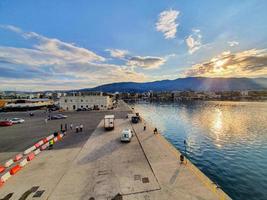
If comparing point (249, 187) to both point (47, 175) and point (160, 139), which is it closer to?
point (160, 139)

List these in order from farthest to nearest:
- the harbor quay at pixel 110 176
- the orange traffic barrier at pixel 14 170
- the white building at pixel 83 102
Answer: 1. the white building at pixel 83 102
2. the orange traffic barrier at pixel 14 170
3. the harbor quay at pixel 110 176

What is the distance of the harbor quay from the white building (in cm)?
5653

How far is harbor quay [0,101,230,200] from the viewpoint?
10.9 meters

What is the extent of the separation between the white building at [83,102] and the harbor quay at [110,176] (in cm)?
5653

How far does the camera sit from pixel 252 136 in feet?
108

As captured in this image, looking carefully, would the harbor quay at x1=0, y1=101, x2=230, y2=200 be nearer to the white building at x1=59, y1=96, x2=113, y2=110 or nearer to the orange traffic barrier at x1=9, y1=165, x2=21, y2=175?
the orange traffic barrier at x1=9, y1=165, x2=21, y2=175

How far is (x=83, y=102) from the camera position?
77.3m

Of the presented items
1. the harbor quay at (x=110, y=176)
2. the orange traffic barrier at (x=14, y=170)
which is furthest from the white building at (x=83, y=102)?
the orange traffic barrier at (x=14, y=170)

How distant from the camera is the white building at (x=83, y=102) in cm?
7525

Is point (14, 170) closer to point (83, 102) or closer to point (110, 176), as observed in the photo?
point (110, 176)

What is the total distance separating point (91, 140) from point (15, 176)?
36.3 feet

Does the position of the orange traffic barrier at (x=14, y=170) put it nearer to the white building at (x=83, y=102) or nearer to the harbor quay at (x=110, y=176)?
the harbor quay at (x=110, y=176)

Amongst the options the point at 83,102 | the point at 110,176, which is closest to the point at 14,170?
the point at 110,176

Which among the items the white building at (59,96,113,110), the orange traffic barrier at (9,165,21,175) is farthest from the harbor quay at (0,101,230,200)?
the white building at (59,96,113,110)
